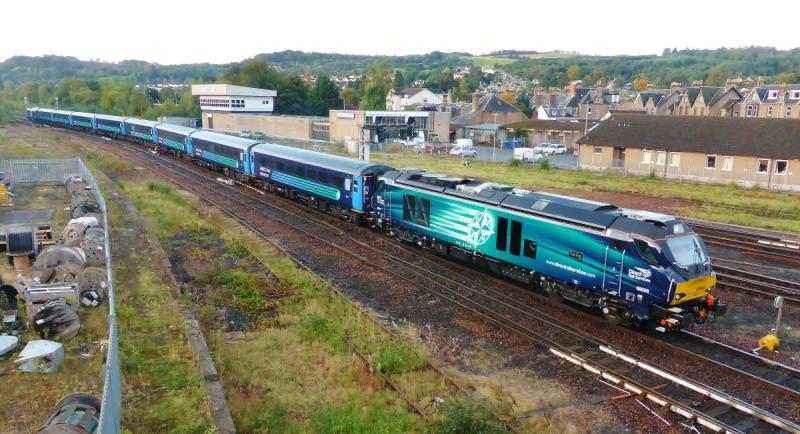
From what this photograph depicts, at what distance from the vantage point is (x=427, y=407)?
10984 millimetres

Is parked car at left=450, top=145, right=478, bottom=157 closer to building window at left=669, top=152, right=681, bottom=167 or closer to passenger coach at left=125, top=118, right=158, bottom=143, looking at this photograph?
building window at left=669, top=152, right=681, bottom=167

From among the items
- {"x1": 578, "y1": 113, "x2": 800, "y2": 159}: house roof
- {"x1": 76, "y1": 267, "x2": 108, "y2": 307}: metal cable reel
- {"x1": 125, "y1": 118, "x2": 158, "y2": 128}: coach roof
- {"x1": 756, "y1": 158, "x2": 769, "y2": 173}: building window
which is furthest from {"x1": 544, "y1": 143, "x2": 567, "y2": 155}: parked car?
{"x1": 76, "y1": 267, "x2": 108, "y2": 307}: metal cable reel

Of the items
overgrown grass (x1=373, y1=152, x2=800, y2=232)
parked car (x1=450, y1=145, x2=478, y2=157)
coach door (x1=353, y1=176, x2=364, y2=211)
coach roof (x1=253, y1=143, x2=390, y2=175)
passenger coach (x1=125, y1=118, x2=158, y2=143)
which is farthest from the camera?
parked car (x1=450, y1=145, x2=478, y2=157)

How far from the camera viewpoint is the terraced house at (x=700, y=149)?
127 ft

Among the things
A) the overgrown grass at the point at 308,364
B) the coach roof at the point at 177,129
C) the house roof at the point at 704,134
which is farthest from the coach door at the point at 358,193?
the house roof at the point at 704,134

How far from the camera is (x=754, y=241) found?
80.9 ft

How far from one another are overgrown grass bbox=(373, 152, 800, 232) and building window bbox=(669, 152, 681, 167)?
5.95 ft

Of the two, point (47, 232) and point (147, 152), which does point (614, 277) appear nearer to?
point (47, 232)

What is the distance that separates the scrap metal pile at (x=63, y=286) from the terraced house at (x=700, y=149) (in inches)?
1575

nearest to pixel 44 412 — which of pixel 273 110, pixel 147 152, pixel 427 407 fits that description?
pixel 427 407

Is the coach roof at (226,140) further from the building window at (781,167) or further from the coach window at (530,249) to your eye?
the building window at (781,167)

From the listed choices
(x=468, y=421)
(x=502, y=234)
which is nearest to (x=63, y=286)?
(x=468, y=421)

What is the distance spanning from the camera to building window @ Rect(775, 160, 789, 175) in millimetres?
38188

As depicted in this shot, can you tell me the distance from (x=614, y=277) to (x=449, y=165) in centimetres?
3918
